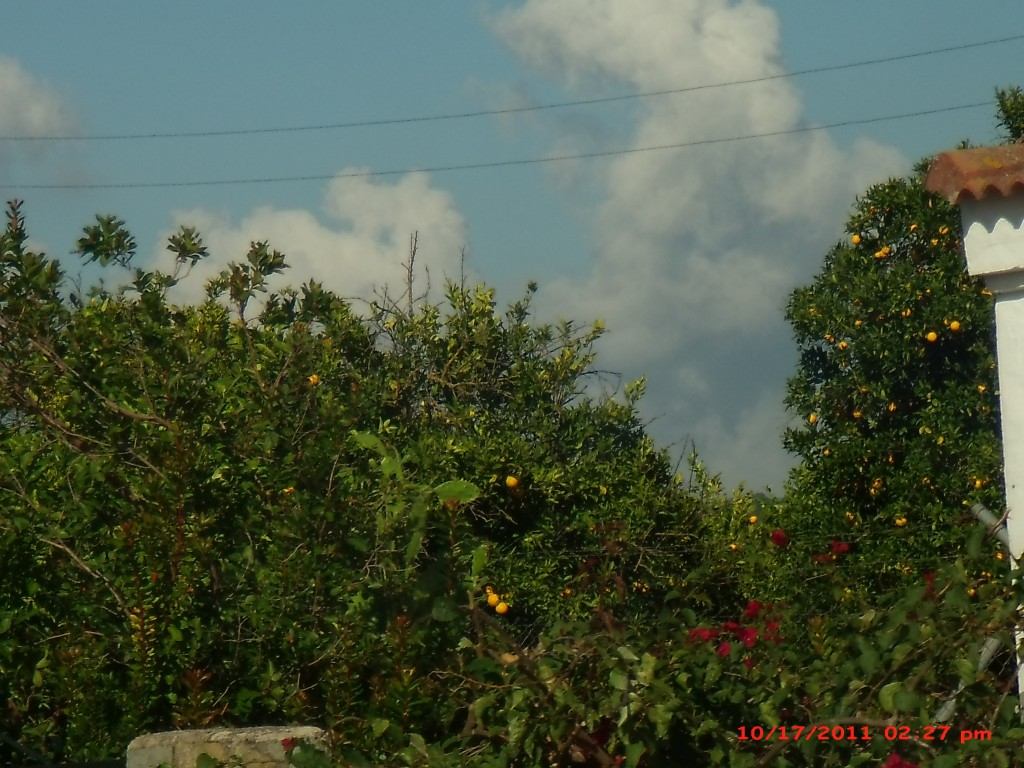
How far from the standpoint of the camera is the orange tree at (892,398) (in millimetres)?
10445

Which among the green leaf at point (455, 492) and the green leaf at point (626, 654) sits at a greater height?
the green leaf at point (455, 492)

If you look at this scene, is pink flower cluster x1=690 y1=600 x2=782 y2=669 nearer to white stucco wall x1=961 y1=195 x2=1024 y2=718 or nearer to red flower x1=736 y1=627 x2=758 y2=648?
red flower x1=736 y1=627 x2=758 y2=648

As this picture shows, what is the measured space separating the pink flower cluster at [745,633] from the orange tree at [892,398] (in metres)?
5.46

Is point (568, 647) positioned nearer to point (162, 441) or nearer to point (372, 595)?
point (372, 595)

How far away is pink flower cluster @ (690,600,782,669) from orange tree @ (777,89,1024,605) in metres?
5.46

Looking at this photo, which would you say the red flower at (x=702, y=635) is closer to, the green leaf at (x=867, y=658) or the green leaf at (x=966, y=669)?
the green leaf at (x=867, y=658)

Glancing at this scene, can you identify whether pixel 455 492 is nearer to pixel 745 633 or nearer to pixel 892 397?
pixel 745 633

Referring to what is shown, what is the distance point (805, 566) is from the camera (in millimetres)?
10578

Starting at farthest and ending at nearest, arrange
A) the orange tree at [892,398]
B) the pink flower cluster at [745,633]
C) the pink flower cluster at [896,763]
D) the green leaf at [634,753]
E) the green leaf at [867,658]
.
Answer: the orange tree at [892,398], the pink flower cluster at [745,633], the green leaf at [867,658], the green leaf at [634,753], the pink flower cluster at [896,763]

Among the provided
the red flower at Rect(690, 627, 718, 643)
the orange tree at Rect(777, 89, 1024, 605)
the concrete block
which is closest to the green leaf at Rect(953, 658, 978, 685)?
the red flower at Rect(690, 627, 718, 643)

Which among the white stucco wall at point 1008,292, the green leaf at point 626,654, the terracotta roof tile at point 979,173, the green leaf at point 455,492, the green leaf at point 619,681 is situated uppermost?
the terracotta roof tile at point 979,173

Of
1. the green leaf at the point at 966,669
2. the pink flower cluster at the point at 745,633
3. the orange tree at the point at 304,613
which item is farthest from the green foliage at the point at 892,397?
the green leaf at the point at 966,669

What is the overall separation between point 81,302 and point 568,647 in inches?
272

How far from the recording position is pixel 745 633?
4.49 metres
